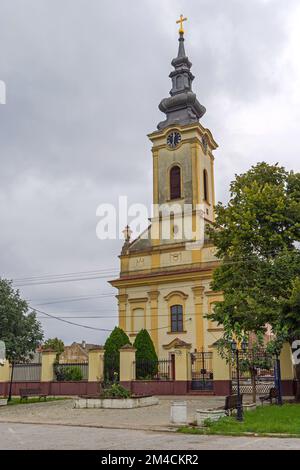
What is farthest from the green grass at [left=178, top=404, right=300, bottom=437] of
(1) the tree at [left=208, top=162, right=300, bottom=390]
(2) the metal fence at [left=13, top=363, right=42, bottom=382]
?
(2) the metal fence at [left=13, top=363, right=42, bottom=382]

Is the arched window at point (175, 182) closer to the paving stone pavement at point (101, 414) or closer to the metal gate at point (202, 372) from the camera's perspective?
the metal gate at point (202, 372)

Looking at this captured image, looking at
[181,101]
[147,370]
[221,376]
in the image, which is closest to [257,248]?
[221,376]

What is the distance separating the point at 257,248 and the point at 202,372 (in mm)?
9675

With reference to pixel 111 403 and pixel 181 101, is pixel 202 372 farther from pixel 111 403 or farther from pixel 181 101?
pixel 181 101

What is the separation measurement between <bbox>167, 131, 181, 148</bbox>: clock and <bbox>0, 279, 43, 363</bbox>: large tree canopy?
69.3 ft

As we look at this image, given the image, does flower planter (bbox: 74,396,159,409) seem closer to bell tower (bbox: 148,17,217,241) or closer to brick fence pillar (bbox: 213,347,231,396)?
brick fence pillar (bbox: 213,347,231,396)

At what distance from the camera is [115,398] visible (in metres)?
22.9

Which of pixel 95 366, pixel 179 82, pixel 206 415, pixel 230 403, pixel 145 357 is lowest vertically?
pixel 206 415

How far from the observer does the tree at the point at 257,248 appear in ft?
66.0

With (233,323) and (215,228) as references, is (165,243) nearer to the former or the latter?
(215,228)

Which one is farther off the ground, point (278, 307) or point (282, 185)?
point (282, 185)

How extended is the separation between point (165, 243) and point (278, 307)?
21.3m

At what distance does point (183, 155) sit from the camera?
42531 mm
